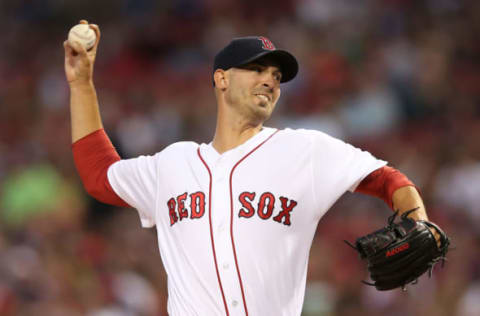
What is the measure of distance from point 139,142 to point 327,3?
2742mm

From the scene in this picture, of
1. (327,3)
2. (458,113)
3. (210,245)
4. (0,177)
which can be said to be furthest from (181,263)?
(327,3)

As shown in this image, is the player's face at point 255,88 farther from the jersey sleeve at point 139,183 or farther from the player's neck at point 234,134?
the jersey sleeve at point 139,183

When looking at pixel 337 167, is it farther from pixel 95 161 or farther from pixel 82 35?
pixel 82 35

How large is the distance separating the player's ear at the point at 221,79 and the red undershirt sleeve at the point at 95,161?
58 cm

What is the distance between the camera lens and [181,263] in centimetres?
315

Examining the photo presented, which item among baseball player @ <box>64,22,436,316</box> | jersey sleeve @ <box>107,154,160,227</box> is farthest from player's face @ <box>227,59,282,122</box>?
jersey sleeve @ <box>107,154,160,227</box>

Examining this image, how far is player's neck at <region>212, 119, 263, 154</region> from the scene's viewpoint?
10.9 feet

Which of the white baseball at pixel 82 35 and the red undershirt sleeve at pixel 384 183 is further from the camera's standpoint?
the white baseball at pixel 82 35

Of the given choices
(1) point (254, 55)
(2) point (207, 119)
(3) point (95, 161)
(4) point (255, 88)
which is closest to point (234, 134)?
(4) point (255, 88)

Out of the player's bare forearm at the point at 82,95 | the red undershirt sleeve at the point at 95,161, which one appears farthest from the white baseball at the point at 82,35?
the red undershirt sleeve at the point at 95,161

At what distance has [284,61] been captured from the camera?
10.9 feet

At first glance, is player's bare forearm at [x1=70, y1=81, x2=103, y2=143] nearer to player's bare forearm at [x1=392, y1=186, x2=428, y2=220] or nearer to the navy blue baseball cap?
the navy blue baseball cap

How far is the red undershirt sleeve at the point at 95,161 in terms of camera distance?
3.50 m

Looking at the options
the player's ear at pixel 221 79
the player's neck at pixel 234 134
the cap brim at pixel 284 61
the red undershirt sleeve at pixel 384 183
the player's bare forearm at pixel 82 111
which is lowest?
the red undershirt sleeve at pixel 384 183
